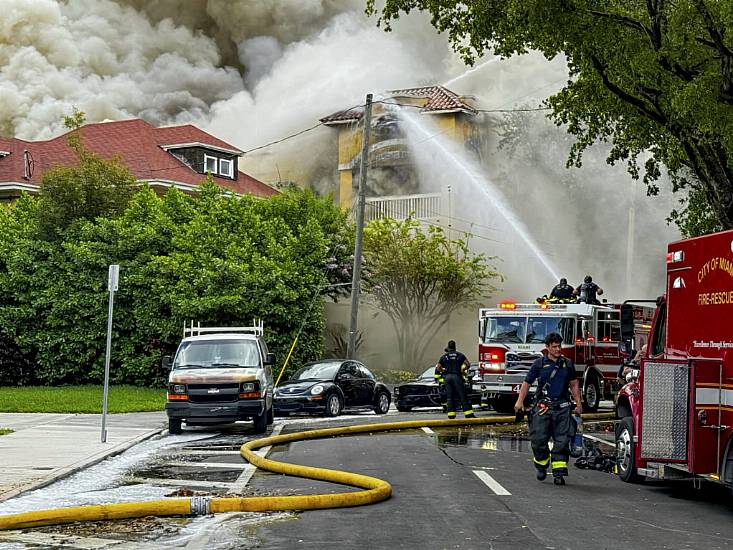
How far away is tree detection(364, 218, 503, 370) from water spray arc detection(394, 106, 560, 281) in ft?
7.23

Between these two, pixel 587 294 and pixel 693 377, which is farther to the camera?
pixel 587 294

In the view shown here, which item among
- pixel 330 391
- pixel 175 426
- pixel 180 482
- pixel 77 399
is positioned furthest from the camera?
pixel 77 399

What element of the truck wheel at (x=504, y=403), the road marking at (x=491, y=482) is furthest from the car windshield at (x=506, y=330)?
the road marking at (x=491, y=482)

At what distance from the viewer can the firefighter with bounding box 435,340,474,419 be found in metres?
23.8

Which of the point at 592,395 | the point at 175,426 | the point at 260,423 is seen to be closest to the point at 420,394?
the point at 592,395

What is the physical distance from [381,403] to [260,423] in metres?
7.71

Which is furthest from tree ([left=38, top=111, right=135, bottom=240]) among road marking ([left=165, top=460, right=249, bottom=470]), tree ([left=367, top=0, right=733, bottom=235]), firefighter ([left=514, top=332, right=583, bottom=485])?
firefighter ([left=514, top=332, right=583, bottom=485])

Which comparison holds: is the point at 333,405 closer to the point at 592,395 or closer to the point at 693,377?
the point at 592,395

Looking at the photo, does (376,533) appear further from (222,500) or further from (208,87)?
(208,87)

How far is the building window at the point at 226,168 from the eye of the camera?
53.6 m

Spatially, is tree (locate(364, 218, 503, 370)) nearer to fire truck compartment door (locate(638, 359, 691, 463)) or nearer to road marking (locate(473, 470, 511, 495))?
road marking (locate(473, 470, 511, 495))

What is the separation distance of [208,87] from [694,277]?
8488cm

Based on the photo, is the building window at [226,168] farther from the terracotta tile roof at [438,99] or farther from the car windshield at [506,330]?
the car windshield at [506,330]

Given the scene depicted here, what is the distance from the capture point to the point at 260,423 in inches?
827
